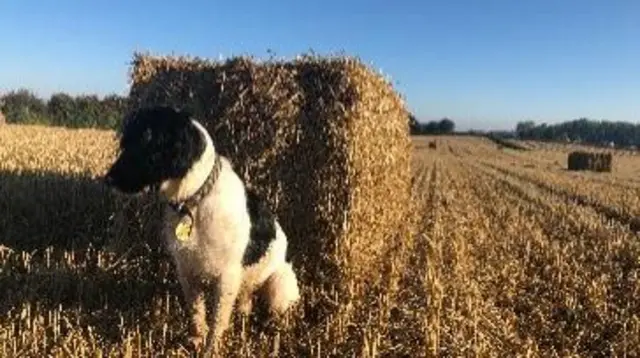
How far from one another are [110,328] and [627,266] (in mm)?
6020

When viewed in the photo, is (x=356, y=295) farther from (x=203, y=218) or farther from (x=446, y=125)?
(x=446, y=125)

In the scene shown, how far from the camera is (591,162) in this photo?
116ft

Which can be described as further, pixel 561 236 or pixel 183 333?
pixel 561 236

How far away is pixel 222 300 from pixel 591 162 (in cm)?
3145

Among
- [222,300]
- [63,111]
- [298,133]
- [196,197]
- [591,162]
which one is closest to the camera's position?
[196,197]

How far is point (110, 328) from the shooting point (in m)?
6.50

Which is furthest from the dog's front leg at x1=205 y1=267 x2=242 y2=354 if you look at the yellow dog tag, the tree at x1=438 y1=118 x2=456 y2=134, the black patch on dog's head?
the tree at x1=438 y1=118 x2=456 y2=134

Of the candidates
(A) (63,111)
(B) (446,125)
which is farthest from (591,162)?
(B) (446,125)

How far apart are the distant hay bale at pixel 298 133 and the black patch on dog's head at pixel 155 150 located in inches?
94.2

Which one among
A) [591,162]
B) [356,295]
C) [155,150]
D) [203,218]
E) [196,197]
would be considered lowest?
[356,295]

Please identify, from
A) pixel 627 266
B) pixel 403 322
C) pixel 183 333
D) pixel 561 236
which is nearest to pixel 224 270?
pixel 183 333

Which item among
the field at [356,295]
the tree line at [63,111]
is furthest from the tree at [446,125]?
the field at [356,295]

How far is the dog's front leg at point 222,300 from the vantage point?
6.12m

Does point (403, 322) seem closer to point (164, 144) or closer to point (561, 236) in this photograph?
point (164, 144)
